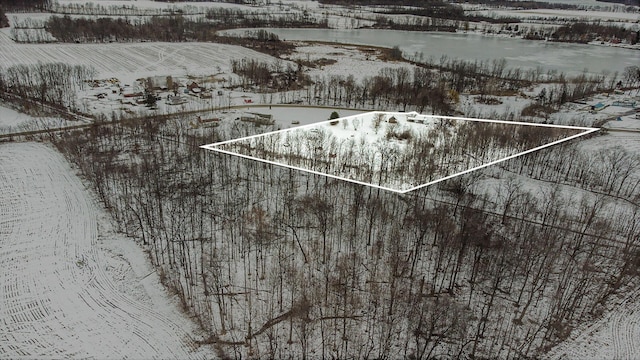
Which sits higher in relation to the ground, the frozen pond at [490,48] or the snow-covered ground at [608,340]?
the frozen pond at [490,48]

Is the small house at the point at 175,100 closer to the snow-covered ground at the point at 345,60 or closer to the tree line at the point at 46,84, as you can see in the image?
the tree line at the point at 46,84

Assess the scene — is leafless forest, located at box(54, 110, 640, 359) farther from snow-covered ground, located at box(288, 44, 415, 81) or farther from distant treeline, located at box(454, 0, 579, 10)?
distant treeline, located at box(454, 0, 579, 10)

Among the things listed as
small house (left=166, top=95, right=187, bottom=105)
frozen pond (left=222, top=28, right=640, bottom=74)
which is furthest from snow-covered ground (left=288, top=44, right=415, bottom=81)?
small house (left=166, top=95, right=187, bottom=105)

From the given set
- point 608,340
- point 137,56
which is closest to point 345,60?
point 137,56

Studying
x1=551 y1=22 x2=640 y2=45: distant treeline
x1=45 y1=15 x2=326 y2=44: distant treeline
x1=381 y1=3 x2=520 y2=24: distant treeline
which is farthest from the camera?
x1=381 y1=3 x2=520 y2=24: distant treeline

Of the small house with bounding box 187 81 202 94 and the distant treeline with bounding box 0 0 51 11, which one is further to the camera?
the distant treeline with bounding box 0 0 51 11

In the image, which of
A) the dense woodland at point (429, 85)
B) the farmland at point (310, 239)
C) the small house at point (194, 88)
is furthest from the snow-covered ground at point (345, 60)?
the farmland at point (310, 239)
